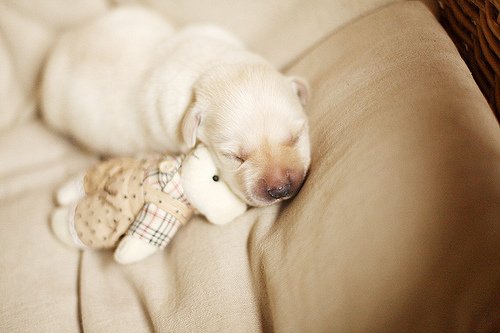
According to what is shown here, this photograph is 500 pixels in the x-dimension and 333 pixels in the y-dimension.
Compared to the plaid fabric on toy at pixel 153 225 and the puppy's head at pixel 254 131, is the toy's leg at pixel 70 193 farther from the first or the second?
the puppy's head at pixel 254 131

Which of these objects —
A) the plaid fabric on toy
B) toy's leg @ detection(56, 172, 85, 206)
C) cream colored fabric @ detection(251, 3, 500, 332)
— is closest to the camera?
cream colored fabric @ detection(251, 3, 500, 332)

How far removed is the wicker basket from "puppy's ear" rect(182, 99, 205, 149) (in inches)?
34.9

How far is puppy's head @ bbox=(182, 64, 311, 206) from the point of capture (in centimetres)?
125

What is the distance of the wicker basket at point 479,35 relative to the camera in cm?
118

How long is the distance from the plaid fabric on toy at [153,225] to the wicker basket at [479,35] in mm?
1065

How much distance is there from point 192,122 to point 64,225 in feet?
1.98

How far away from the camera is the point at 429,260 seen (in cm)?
85

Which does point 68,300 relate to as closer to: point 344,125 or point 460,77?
point 344,125

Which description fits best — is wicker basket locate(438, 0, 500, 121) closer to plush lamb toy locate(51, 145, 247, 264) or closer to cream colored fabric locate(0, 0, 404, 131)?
cream colored fabric locate(0, 0, 404, 131)

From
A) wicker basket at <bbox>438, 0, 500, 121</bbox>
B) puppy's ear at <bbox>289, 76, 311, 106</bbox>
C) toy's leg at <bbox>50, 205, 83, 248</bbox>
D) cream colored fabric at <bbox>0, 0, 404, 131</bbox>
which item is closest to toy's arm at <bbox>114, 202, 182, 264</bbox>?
toy's leg at <bbox>50, 205, 83, 248</bbox>

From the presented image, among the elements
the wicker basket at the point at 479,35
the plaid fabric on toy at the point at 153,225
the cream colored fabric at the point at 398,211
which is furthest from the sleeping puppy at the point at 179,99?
the wicker basket at the point at 479,35

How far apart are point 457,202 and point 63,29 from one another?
1930mm

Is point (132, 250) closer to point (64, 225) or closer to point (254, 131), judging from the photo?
point (64, 225)

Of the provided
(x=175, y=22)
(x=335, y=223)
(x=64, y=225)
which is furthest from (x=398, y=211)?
(x=175, y=22)
